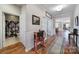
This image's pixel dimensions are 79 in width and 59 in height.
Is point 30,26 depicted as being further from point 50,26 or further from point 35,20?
point 50,26

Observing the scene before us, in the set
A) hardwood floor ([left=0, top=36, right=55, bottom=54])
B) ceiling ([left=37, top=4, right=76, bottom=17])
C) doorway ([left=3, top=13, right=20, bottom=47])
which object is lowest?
hardwood floor ([left=0, top=36, right=55, bottom=54])

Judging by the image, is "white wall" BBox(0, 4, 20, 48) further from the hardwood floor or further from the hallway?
the hallway

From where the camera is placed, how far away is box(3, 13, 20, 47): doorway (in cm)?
198

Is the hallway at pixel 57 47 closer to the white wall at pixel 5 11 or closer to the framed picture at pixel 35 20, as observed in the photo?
the framed picture at pixel 35 20

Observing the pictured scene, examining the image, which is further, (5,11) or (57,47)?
(57,47)

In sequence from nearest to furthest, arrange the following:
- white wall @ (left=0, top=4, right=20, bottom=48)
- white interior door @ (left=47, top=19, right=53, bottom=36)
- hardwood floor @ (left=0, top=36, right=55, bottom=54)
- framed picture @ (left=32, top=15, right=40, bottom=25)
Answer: white wall @ (left=0, top=4, right=20, bottom=48) → hardwood floor @ (left=0, top=36, right=55, bottom=54) → framed picture @ (left=32, top=15, right=40, bottom=25) → white interior door @ (left=47, top=19, right=53, bottom=36)

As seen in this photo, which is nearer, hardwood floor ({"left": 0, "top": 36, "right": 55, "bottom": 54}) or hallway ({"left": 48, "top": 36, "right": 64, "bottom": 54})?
A: hardwood floor ({"left": 0, "top": 36, "right": 55, "bottom": 54})

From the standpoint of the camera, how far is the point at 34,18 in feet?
7.11

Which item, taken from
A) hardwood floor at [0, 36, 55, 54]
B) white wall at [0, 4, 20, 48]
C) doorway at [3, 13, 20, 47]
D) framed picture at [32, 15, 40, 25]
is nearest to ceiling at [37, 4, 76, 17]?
framed picture at [32, 15, 40, 25]

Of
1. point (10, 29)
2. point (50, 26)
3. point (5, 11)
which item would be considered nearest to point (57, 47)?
point (50, 26)

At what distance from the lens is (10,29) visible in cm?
206

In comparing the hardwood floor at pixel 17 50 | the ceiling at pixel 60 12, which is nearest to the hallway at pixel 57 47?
the hardwood floor at pixel 17 50

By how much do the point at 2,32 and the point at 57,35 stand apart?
50.6 inches
